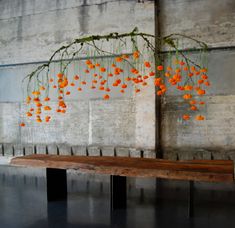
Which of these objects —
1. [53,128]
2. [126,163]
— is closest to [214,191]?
[126,163]

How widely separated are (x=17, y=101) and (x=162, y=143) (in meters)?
3.85

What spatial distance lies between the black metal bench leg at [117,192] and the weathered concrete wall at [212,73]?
2134mm

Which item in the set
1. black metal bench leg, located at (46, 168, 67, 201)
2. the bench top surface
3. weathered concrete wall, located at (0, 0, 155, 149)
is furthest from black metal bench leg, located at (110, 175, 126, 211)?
weathered concrete wall, located at (0, 0, 155, 149)

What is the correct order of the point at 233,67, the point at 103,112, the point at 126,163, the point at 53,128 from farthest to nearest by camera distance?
1. the point at 53,128
2. the point at 103,112
3. the point at 233,67
4. the point at 126,163

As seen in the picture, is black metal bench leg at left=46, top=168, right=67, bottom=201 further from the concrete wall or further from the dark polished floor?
the concrete wall

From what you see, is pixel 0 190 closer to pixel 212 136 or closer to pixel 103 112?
pixel 103 112

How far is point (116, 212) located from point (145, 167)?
2.63ft

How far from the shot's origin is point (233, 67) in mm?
5539

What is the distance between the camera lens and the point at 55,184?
172 inches

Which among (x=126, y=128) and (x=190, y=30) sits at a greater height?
(x=190, y=30)

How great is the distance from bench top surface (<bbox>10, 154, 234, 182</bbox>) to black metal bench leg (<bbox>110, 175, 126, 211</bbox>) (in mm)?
291

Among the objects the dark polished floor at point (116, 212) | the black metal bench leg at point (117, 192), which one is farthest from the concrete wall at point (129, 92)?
the black metal bench leg at point (117, 192)

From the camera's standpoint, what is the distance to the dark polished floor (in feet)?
11.2

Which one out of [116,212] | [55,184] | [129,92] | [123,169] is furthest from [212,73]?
[55,184]
